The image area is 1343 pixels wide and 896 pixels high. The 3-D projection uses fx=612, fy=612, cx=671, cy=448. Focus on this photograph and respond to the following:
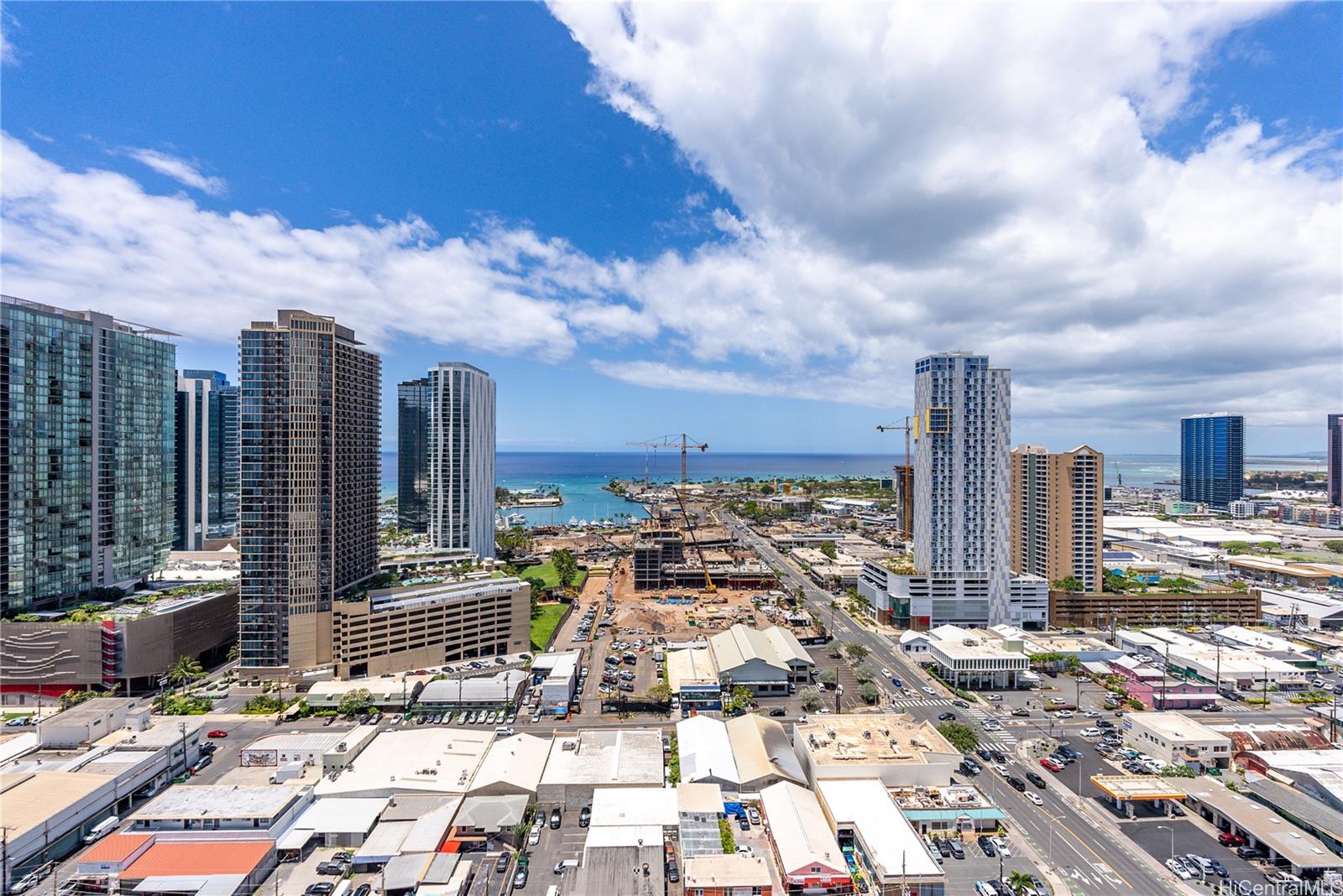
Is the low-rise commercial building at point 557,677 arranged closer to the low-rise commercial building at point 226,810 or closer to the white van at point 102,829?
the low-rise commercial building at point 226,810

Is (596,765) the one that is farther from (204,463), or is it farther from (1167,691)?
(204,463)

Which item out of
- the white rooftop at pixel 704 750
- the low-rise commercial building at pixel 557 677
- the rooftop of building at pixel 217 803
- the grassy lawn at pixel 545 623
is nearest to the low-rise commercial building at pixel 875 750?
the white rooftop at pixel 704 750

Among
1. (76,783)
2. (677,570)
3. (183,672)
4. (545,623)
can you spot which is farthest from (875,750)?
(677,570)

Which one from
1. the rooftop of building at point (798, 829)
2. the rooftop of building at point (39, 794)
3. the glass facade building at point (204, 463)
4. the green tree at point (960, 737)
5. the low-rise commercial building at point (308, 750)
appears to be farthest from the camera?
the glass facade building at point (204, 463)

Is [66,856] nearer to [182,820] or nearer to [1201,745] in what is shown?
[182,820]

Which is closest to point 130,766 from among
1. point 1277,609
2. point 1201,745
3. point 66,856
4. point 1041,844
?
point 66,856

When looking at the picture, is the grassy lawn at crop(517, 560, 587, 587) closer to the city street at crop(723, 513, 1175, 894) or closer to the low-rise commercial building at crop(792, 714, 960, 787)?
the city street at crop(723, 513, 1175, 894)
